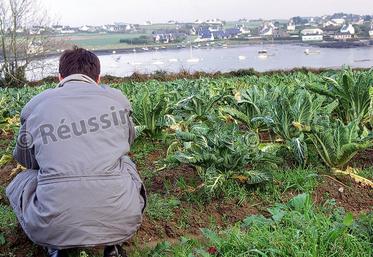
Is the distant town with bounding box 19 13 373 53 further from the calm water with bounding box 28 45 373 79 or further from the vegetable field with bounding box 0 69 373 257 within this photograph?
the vegetable field with bounding box 0 69 373 257

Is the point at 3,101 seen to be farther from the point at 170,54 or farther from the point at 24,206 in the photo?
the point at 170,54

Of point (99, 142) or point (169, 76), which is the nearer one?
point (99, 142)

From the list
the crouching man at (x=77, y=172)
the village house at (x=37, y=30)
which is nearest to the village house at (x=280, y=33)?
the village house at (x=37, y=30)

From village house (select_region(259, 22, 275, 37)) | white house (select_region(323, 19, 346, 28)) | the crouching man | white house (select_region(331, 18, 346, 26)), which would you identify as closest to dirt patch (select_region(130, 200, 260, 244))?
the crouching man

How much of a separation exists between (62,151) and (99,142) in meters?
0.24

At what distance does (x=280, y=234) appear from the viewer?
3.06m

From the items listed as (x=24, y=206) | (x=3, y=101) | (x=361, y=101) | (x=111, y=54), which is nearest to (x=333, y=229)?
(x=24, y=206)

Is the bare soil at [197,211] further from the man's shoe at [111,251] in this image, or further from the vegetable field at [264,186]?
the man's shoe at [111,251]

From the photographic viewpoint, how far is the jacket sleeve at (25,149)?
3.29 m

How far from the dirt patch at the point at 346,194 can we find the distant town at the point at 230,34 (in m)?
30.9

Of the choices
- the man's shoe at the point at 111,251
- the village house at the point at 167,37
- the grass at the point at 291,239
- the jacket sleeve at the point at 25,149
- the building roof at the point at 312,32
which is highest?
the jacket sleeve at the point at 25,149

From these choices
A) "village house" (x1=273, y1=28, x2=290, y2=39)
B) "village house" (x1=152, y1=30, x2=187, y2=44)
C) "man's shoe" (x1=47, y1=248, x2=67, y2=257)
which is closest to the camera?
"man's shoe" (x1=47, y1=248, x2=67, y2=257)

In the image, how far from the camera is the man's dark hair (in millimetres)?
3473

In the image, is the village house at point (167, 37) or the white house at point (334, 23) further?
the village house at point (167, 37)
